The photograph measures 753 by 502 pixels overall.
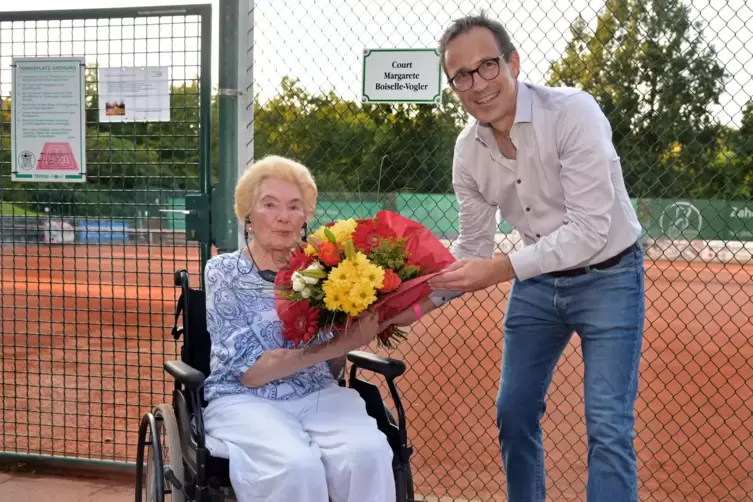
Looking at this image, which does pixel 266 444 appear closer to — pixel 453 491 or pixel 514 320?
pixel 514 320

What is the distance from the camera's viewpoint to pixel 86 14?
3820 mm

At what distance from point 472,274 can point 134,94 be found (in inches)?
79.1

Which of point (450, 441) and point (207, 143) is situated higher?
point (207, 143)

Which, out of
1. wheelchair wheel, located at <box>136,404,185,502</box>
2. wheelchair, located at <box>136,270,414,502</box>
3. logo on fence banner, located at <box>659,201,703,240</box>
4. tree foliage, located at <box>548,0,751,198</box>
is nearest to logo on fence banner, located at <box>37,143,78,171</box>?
wheelchair, located at <box>136,270,414,502</box>

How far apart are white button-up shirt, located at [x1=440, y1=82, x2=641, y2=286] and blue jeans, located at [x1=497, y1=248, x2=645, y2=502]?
5.2 inches

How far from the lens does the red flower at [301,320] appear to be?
7.70 feet

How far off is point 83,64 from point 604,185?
8.47ft

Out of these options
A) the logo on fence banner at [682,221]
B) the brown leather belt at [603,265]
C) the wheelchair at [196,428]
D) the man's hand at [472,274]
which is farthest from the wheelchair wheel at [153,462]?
the logo on fence banner at [682,221]

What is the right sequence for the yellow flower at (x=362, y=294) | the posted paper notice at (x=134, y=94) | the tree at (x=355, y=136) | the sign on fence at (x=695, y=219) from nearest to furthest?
the yellow flower at (x=362, y=294) < the posted paper notice at (x=134, y=94) < the tree at (x=355, y=136) < the sign on fence at (x=695, y=219)

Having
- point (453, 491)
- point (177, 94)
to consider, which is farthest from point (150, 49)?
point (453, 491)

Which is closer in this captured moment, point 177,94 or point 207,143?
point 207,143

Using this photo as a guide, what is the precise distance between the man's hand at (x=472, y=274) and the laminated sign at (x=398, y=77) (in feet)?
3.31

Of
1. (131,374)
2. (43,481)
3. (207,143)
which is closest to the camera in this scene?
(207,143)

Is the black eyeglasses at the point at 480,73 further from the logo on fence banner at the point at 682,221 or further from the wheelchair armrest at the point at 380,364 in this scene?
the logo on fence banner at the point at 682,221
